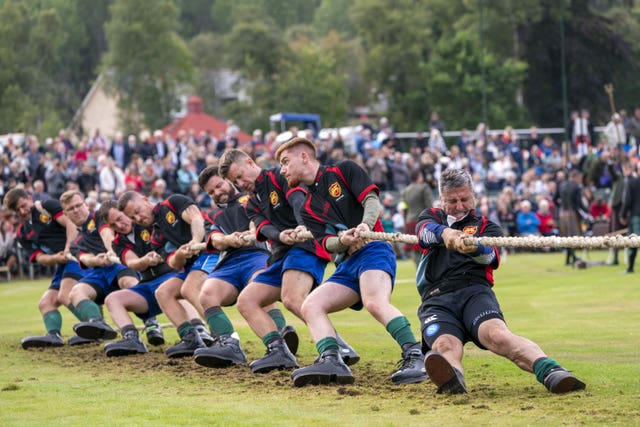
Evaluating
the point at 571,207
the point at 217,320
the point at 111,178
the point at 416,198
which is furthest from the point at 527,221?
the point at 217,320

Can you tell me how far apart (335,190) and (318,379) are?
1.61 m

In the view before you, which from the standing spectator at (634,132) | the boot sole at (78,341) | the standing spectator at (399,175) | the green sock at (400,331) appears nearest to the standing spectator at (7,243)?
the standing spectator at (399,175)

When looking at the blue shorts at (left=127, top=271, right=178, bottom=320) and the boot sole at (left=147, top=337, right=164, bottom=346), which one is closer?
the blue shorts at (left=127, top=271, right=178, bottom=320)

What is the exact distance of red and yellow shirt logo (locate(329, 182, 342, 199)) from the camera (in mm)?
9406

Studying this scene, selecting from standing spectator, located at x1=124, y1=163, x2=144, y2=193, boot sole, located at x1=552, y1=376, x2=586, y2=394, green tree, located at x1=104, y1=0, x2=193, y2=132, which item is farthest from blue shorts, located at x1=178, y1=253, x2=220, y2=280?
green tree, located at x1=104, y1=0, x2=193, y2=132

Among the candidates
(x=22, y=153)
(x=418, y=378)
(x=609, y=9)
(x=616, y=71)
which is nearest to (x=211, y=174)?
(x=418, y=378)

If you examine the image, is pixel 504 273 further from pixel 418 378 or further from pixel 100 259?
pixel 418 378

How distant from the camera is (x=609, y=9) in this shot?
243 feet

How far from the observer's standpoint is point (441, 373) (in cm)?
791

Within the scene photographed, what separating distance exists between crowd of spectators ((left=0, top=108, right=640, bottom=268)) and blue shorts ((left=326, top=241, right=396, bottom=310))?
14757mm

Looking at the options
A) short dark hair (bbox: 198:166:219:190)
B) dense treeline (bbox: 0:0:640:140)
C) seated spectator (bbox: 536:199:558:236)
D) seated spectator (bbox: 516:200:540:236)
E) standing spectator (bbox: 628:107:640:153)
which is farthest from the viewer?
dense treeline (bbox: 0:0:640:140)

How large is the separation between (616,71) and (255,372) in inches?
2057

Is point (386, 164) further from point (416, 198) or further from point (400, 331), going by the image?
point (400, 331)

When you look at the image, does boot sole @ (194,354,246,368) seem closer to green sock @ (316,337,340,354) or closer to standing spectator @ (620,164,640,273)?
green sock @ (316,337,340,354)
